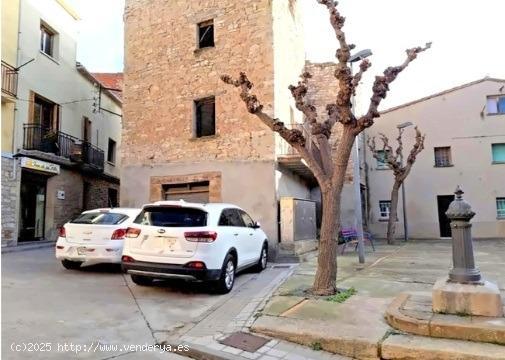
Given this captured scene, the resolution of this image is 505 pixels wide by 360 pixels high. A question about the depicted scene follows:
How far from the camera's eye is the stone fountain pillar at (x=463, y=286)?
500 centimetres

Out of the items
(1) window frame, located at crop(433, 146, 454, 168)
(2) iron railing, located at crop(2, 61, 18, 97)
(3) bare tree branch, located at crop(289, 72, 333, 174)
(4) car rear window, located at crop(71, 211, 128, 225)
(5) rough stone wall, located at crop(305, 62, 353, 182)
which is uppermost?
(5) rough stone wall, located at crop(305, 62, 353, 182)

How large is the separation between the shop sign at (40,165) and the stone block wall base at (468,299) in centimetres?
1444

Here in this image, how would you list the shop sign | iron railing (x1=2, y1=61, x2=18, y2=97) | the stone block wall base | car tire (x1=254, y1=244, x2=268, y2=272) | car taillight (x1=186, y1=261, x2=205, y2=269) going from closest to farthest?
→ the stone block wall base → car taillight (x1=186, y1=261, x2=205, y2=269) → car tire (x1=254, y1=244, x2=268, y2=272) → iron railing (x1=2, y1=61, x2=18, y2=97) → the shop sign

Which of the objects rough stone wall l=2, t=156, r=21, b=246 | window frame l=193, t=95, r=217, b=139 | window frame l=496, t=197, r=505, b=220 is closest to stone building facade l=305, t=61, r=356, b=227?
window frame l=193, t=95, r=217, b=139

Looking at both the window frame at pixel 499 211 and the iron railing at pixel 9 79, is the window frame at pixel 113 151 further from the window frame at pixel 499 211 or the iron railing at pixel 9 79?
the window frame at pixel 499 211

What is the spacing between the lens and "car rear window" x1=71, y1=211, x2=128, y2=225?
31.3 feet

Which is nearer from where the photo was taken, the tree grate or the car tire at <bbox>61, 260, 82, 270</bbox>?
the tree grate

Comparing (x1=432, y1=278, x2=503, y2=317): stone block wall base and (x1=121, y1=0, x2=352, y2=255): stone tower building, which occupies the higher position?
(x1=121, y1=0, x2=352, y2=255): stone tower building

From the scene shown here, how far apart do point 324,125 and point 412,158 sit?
1258 cm

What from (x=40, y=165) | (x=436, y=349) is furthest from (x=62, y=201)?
(x=436, y=349)

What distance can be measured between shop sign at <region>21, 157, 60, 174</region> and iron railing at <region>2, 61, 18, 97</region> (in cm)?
238

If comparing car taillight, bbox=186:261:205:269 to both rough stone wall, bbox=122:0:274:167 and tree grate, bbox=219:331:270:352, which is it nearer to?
tree grate, bbox=219:331:270:352

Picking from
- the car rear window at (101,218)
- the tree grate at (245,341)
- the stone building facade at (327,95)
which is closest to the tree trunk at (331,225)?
the tree grate at (245,341)

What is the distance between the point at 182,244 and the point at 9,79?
1180cm
